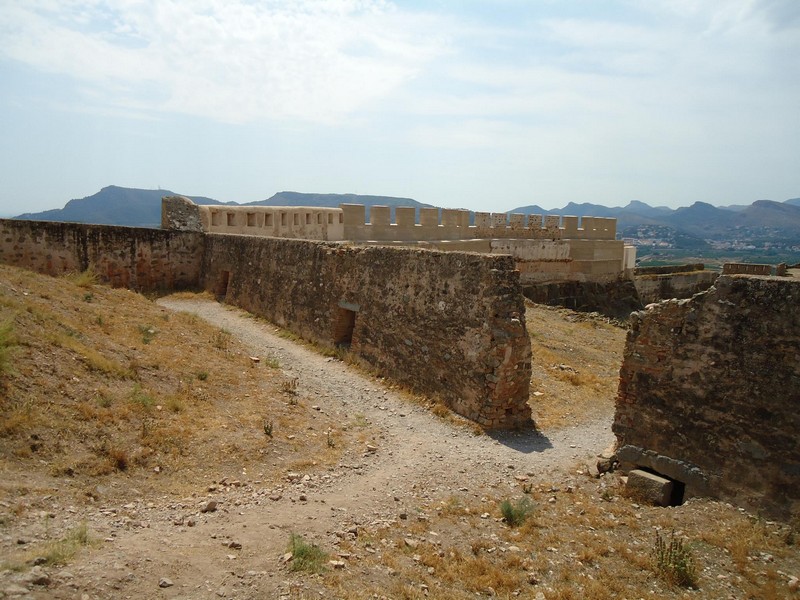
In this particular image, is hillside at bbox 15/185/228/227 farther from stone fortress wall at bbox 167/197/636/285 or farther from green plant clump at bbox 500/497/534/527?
green plant clump at bbox 500/497/534/527

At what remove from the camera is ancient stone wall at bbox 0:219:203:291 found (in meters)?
14.0

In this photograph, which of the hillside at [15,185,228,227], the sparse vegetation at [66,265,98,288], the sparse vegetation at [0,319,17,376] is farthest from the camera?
the hillside at [15,185,228,227]

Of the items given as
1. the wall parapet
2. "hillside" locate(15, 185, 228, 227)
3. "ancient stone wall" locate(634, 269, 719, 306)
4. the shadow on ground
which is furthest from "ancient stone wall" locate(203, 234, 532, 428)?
"hillside" locate(15, 185, 228, 227)

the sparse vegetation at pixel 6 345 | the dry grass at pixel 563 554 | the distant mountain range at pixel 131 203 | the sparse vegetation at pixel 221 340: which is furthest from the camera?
the distant mountain range at pixel 131 203

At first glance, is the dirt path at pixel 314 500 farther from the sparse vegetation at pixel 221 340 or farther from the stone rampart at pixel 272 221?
the stone rampart at pixel 272 221

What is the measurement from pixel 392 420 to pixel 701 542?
13.9 ft

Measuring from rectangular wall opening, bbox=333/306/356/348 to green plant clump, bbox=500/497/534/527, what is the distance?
19.1 ft

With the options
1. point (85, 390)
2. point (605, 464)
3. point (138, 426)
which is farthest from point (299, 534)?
point (605, 464)

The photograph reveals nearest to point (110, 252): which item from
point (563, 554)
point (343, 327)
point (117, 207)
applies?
point (343, 327)

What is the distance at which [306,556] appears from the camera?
4.34m

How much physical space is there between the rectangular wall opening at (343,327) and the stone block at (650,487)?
6080 millimetres

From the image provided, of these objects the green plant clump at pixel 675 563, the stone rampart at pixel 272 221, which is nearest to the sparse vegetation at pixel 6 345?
the green plant clump at pixel 675 563

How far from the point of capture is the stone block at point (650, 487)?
5906 millimetres

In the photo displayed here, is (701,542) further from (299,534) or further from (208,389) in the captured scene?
(208,389)
